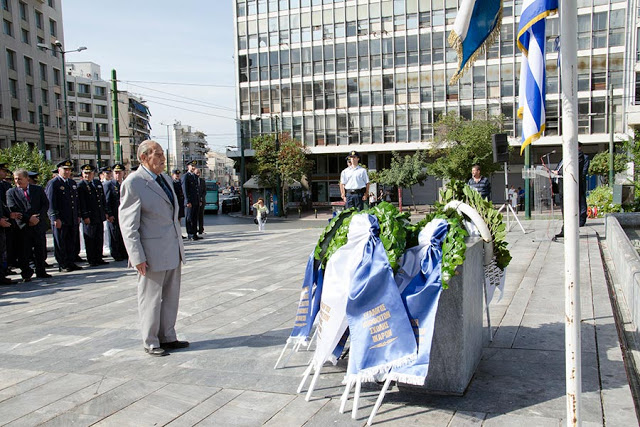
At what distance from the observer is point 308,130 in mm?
57594

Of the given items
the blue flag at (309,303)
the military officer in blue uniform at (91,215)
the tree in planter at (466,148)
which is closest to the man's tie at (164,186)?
the blue flag at (309,303)

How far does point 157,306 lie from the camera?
203 inches

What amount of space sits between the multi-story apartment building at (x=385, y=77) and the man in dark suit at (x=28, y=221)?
41.3 m

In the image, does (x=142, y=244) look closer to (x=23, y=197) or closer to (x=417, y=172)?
(x=23, y=197)

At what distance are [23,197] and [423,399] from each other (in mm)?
9200

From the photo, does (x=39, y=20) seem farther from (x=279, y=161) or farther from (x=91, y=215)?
(x=91, y=215)

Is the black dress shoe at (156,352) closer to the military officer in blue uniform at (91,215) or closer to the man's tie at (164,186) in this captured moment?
the man's tie at (164,186)

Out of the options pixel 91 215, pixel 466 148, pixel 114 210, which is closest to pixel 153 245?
pixel 91 215

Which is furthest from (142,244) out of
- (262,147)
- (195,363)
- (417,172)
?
(262,147)

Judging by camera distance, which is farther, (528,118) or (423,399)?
(423,399)

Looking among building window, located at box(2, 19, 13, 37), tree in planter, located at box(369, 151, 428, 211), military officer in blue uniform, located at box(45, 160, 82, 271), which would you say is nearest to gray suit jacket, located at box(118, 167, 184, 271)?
military officer in blue uniform, located at box(45, 160, 82, 271)

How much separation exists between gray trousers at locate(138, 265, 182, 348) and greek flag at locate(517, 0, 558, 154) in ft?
11.6

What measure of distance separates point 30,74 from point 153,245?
208ft

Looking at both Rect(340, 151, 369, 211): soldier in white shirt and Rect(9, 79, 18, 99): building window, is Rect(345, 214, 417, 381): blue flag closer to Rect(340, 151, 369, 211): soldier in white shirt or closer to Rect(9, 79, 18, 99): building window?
Rect(340, 151, 369, 211): soldier in white shirt
